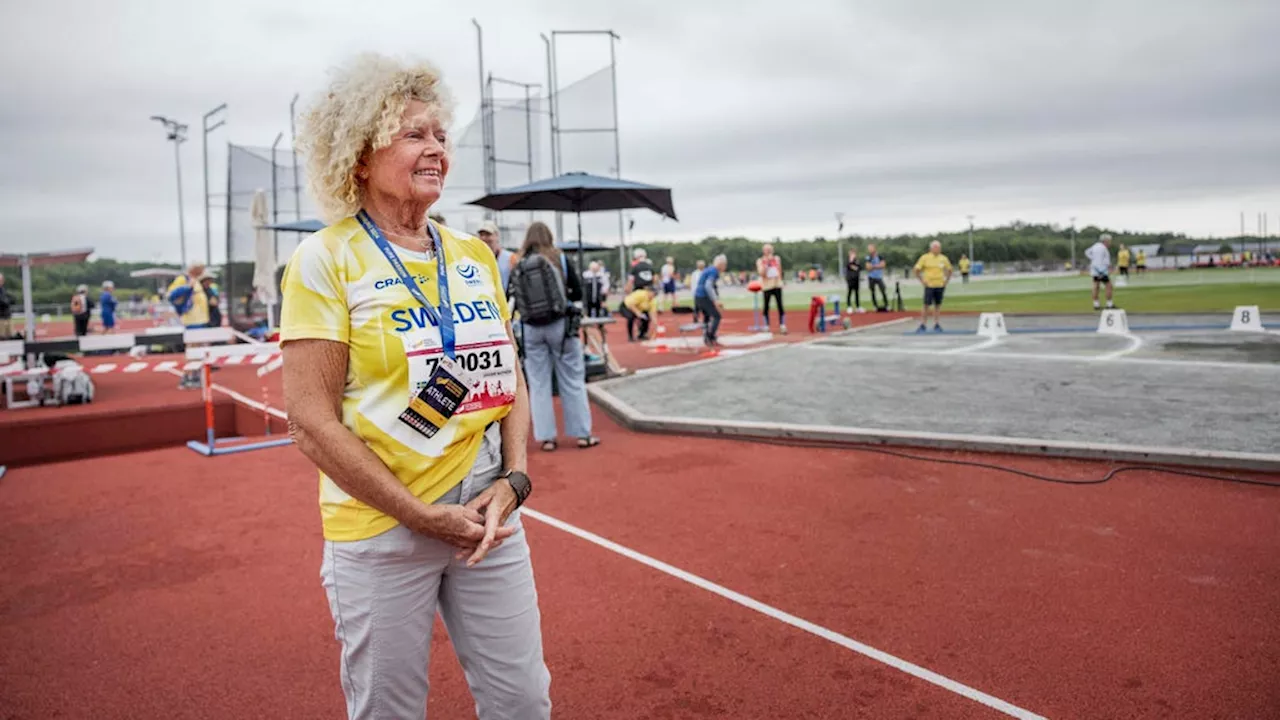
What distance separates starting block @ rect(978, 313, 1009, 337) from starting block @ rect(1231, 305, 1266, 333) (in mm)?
3890

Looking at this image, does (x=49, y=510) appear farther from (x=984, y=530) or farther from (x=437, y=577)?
(x=984, y=530)

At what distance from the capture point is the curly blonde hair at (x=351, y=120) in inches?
77.7

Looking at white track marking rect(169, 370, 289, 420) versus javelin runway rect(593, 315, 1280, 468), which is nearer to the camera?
javelin runway rect(593, 315, 1280, 468)

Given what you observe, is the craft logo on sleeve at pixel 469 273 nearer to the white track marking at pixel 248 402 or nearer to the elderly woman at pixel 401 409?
the elderly woman at pixel 401 409

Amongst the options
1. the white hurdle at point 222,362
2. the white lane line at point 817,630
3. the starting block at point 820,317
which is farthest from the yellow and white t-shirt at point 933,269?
the white lane line at point 817,630

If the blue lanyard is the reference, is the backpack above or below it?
above

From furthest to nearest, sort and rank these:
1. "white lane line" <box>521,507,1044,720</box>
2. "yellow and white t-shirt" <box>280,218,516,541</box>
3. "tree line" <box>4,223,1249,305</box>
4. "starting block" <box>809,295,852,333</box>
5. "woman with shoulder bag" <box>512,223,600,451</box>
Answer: "tree line" <box>4,223,1249,305</box> → "starting block" <box>809,295,852,333</box> → "woman with shoulder bag" <box>512,223,600,451</box> → "white lane line" <box>521,507,1044,720</box> → "yellow and white t-shirt" <box>280,218,516,541</box>

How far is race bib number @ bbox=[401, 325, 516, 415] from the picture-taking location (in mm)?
1908

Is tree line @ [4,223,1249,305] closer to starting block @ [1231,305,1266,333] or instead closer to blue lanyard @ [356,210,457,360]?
starting block @ [1231,305,1266,333]

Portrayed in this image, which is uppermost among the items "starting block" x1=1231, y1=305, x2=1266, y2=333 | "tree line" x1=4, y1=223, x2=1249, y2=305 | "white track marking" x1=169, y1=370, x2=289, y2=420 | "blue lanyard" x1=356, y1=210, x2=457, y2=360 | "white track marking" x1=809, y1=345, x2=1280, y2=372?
"tree line" x1=4, y1=223, x2=1249, y2=305

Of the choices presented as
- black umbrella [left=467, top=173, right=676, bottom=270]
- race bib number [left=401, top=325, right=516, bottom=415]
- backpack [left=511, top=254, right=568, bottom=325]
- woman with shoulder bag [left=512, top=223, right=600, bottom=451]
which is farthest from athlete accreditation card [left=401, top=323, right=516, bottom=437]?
black umbrella [left=467, top=173, right=676, bottom=270]

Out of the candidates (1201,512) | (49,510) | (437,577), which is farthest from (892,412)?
(49,510)

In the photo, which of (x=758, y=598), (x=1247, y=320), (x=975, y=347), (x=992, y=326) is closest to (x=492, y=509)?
(x=758, y=598)

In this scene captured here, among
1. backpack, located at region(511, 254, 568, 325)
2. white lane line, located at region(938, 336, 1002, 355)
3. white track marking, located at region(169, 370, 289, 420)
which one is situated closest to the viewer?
backpack, located at region(511, 254, 568, 325)
